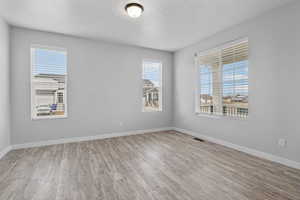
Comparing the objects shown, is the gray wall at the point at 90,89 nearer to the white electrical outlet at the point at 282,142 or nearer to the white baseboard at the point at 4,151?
the white baseboard at the point at 4,151

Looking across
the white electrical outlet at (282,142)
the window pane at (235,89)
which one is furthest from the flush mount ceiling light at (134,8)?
the white electrical outlet at (282,142)

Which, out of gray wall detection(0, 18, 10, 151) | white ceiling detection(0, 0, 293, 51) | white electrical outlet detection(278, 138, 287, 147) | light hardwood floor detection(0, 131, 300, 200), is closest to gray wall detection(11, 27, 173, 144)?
gray wall detection(0, 18, 10, 151)

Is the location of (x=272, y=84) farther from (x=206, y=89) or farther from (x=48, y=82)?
(x=48, y=82)

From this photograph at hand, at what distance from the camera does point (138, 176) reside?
234 cm

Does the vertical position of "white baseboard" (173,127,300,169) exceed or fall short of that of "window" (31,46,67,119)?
it falls short

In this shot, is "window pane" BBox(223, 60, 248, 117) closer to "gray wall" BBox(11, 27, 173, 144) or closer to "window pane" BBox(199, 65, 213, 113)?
"window pane" BBox(199, 65, 213, 113)

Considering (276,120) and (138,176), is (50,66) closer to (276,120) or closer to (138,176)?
(138,176)

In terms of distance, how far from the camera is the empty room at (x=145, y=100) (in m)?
2.23

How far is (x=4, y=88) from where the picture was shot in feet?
10.5

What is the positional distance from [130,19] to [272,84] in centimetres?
308

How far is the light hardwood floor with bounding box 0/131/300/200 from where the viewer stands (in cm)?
190

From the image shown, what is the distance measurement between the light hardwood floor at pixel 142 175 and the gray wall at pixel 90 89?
2.09 feet

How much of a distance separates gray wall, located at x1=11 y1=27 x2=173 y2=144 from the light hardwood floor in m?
0.64

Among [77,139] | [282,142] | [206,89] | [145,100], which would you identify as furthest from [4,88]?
[282,142]
